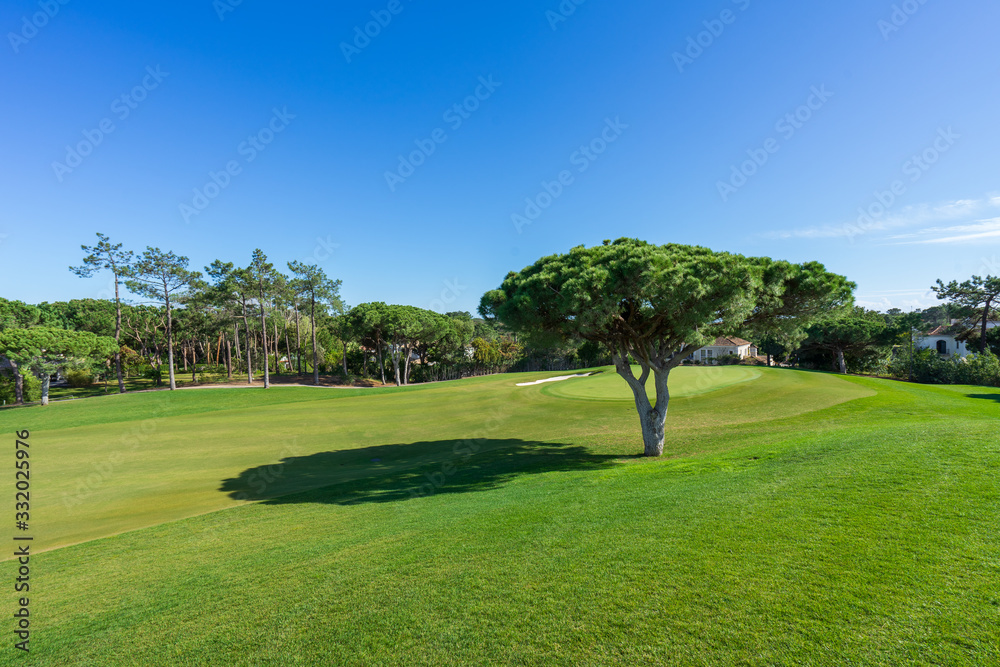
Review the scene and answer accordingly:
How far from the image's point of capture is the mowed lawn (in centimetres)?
351

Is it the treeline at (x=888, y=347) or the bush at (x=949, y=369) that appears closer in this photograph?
the bush at (x=949, y=369)

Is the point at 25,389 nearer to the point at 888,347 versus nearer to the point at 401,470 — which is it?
the point at 401,470

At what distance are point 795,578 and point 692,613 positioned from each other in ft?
4.01

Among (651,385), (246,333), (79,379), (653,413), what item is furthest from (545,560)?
(79,379)

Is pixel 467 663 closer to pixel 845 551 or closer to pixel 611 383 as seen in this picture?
pixel 845 551

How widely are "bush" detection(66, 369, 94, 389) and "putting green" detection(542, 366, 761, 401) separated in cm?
5730

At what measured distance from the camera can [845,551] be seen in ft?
14.5

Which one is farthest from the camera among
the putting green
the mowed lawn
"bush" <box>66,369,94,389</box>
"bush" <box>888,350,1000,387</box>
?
"bush" <box>66,369,94,389</box>

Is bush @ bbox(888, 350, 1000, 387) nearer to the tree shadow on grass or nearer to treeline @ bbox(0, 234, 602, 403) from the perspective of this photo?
treeline @ bbox(0, 234, 602, 403)

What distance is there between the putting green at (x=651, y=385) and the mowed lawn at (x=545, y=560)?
1174cm

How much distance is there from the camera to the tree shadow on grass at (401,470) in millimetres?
10797

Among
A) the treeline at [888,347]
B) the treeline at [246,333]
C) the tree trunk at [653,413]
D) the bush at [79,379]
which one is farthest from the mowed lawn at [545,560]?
the bush at [79,379]

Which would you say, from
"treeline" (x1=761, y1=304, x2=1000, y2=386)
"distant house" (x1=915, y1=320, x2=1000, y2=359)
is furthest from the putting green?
"distant house" (x1=915, y1=320, x2=1000, y2=359)

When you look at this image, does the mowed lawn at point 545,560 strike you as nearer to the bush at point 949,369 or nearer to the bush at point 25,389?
the bush at point 25,389
